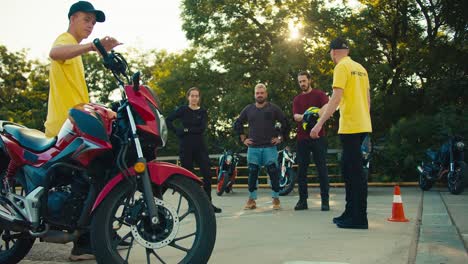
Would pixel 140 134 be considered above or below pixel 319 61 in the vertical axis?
below

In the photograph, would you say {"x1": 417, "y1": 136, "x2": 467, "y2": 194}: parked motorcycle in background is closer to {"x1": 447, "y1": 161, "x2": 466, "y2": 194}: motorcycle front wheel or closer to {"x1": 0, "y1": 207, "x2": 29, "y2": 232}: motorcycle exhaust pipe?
{"x1": 447, "y1": 161, "x2": 466, "y2": 194}: motorcycle front wheel

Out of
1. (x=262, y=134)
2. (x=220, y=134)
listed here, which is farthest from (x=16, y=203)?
(x=220, y=134)

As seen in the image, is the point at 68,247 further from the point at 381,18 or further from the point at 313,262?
the point at 381,18

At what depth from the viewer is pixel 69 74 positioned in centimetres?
393

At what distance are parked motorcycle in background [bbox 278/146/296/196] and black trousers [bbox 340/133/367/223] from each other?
17.0ft

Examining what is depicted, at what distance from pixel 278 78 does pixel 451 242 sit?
16700 mm

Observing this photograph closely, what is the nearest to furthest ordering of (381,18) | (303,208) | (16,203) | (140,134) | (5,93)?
(140,134), (16,203), (303,208), (381,18), (5,93)

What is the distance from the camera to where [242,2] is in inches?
896

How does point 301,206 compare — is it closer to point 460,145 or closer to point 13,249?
point 13,249

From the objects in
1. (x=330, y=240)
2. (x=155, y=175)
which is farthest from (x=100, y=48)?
(x=330, y=240)

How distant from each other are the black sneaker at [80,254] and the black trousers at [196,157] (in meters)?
3.45

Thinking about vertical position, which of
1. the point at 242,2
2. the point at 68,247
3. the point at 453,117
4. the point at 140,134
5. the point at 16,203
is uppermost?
the point at 242,2

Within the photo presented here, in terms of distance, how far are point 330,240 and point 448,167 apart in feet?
22.2

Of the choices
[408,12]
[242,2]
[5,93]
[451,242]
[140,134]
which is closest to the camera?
[140,134]
